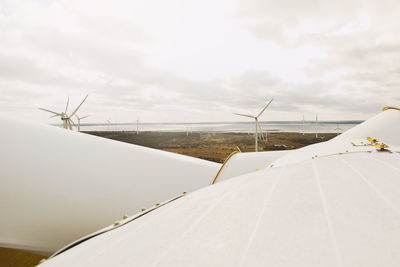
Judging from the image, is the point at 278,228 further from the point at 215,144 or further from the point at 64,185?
the point at 215,144

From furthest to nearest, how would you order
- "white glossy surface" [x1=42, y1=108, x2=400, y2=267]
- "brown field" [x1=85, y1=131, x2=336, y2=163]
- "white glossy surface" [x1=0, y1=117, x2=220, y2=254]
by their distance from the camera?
"brown field" [x1=85, y1=131, x2=336, y2=163]
"white glossy surface" [x1=0, y1=117, x2=220, y2=254]
"white glossy surface" [x1=42, y1=108, x2=400, y2=267]

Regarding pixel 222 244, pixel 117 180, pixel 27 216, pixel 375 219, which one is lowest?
pixel 27 216

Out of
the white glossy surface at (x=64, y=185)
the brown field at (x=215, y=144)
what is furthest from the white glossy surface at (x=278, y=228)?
the brown field at (x=215, y=144)

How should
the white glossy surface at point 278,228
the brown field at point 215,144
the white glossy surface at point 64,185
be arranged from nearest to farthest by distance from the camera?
1. the white glossy surface at point 278,228
2. the white glossy surface at point 64,185
3. the brown field at point 215,144

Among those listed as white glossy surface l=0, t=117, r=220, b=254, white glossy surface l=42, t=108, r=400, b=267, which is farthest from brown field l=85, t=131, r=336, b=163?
white glossy surface l=42, t=108, r=400, b=267

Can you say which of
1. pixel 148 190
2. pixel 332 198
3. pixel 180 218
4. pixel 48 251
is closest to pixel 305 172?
pixel 332 198

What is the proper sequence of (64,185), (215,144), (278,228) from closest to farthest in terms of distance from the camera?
1. (278,228)
2. (64,185)
3. (215,144)

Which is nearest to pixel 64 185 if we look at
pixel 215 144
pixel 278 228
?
pixel 278 228

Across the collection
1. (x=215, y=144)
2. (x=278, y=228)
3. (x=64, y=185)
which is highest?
(x=278, y=228)

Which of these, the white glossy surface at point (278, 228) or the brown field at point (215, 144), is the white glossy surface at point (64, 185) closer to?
the white glossy surface at point (278, 228)

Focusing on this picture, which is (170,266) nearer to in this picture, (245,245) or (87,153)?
(245,245)

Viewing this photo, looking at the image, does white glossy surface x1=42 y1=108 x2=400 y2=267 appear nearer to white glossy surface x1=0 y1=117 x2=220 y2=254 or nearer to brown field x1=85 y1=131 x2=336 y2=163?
white glossy surface x1=0 y1=117 x2=220 y2=254
